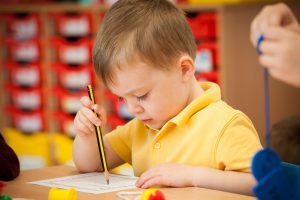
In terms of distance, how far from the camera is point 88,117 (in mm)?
1207

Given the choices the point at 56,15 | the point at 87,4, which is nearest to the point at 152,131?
the point at 87,4

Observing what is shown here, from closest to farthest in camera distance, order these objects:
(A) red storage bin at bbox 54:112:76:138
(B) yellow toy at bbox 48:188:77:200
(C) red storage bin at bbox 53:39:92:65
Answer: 1. (B) yellow toy at bbox 48:188:77:200
2. (C) red storage bin at bbox 53:39:92:65
3. (A) red storage bin at bbox 54:112:76:138

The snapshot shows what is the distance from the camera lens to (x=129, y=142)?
4.43 ft

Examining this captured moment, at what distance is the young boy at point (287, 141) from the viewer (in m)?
1.68

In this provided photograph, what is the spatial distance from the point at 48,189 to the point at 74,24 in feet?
7.35

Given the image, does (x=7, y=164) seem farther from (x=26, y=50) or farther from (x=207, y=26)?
(x=26, y=50)

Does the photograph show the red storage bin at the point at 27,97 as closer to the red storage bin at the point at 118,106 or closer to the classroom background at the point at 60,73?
the classroom background at the point at 60,73

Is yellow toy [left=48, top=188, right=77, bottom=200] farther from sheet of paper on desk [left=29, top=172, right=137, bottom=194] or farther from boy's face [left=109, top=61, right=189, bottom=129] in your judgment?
boy's face [left=109, top=61, right=189, bottom=129]

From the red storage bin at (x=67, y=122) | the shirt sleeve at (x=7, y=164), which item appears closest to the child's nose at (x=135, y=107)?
the shirt sleeve at (x=7, y=164)

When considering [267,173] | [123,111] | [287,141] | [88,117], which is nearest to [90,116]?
[88,117]

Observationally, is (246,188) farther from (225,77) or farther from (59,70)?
(59,70)

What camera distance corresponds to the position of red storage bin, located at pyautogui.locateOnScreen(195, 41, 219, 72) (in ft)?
8.56

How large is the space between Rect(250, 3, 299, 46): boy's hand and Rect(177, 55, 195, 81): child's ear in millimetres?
391

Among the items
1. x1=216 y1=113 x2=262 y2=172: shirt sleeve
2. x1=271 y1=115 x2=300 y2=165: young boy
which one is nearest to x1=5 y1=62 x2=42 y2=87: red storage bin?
x1=271 y1=115 x2=300 y2=165: young boy
